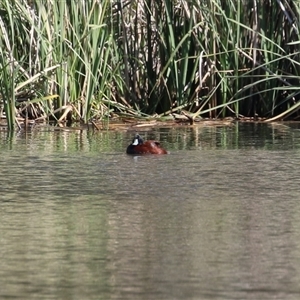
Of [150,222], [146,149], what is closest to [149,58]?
[146,149]

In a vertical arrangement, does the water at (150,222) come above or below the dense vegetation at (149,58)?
below

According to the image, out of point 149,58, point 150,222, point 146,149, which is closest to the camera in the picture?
point 150,222

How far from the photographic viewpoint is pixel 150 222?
5.63 m

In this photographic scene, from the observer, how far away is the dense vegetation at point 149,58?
10836 millimetres

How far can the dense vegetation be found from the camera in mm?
10836

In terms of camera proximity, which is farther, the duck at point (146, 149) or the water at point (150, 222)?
the duck at point (146, 149)

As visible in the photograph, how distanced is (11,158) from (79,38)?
107 inches

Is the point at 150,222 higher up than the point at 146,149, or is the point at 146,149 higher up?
the point at 146,149

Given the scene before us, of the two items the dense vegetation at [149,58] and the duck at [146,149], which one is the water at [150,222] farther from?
the dense vegetation at [149,58]

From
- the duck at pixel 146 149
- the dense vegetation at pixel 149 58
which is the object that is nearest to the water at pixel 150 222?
the duck at pixel 146 149

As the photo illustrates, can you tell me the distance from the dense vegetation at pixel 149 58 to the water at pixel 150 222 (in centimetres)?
168

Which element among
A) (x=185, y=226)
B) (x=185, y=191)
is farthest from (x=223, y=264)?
(x=185, y=191)

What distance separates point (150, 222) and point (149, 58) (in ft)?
21.2

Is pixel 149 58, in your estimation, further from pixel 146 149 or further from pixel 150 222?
pixel 150 222
